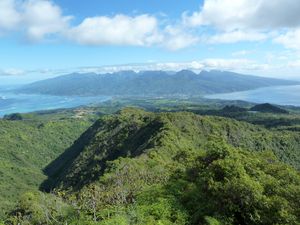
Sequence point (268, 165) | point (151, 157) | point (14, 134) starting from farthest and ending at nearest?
point (14, 134) → point (151, 157) → point (268, 165)

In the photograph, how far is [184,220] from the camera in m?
27.4

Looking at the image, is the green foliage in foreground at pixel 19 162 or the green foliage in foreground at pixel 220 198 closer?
the green foliage in foreground at pixel 220 198

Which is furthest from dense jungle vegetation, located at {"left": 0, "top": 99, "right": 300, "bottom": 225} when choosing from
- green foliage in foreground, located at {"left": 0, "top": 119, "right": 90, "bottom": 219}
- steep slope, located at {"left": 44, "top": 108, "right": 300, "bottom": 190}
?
green foliage in foreground, located at {"left": 0, "top": 119, "right": 90, "bottom": 219}

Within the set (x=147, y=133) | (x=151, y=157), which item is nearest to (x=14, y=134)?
(x=147, y=133)

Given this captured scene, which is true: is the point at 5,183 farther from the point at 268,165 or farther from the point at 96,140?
the point at 268,165

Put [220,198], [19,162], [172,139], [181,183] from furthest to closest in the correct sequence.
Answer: [19,162], [172,139], [181,183], [220,198]

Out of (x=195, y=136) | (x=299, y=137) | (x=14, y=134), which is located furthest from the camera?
(x=14, y=134)

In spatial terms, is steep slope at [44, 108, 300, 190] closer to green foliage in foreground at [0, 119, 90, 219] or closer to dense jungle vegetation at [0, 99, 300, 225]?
dense jungle vegetation at [0, 99, 300, 225]

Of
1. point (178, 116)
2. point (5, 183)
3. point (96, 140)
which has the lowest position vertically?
point (5, 183)

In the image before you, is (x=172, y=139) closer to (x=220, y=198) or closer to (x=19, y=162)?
(x=220, y=198)

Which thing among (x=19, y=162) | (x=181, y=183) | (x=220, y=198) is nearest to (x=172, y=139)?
(x=181, y=183)

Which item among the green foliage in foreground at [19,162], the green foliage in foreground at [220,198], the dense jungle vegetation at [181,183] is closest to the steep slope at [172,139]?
the dense jungle vegetation at [181,183]

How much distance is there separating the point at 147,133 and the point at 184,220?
Answer: 82.0 m

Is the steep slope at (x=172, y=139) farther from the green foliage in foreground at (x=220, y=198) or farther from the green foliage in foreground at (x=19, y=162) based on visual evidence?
the green foliage in foreground at (x=220, y=198)
